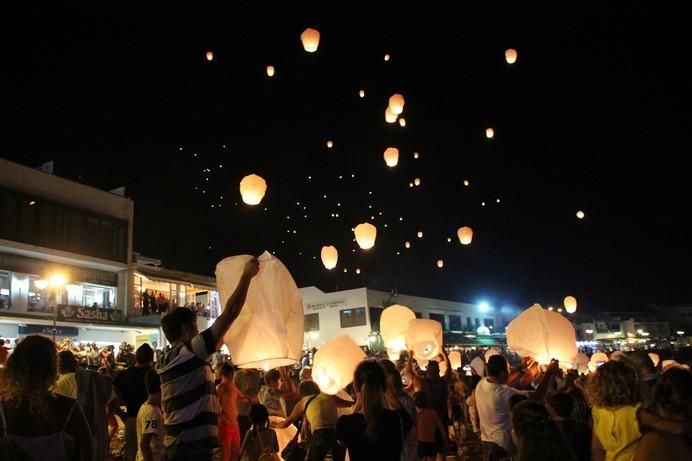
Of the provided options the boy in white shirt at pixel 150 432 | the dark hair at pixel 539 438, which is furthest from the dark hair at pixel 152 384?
the dark hair at pixel 539 438

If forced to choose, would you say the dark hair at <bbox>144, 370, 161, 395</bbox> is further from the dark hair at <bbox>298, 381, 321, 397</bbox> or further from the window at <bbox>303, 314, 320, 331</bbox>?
the window at <bbox>303, 314, 320, 331</bbox>

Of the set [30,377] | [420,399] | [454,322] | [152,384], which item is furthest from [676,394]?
[454,322]

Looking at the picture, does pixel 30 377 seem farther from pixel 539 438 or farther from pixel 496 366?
pixel 496 366

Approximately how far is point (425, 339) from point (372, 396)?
512 centimetres

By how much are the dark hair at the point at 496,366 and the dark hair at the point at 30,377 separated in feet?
12.7

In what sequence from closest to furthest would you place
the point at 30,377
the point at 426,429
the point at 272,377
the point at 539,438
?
the point at 30,377, the point at 539,438, the point at 426,429, the point at 272,377

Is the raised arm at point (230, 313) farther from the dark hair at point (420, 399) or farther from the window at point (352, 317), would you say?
the window at point (352, 317)

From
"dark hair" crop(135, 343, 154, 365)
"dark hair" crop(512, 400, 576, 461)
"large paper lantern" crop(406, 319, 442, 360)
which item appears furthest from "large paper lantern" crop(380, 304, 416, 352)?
"dark hair" crop(512, 400, 576, 461)

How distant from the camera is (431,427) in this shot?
6.55m

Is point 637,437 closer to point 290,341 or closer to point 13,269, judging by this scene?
point 290,341

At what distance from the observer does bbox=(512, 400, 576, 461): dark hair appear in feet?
8.82

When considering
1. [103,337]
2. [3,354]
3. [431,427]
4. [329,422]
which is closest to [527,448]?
[329,422]

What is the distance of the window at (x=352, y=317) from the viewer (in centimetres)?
3906

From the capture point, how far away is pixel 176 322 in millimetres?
3301
